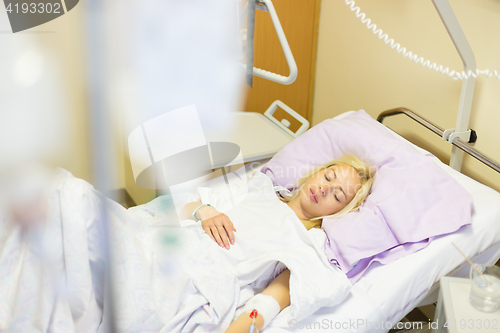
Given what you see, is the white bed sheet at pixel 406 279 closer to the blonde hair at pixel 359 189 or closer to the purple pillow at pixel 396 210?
the purple pillow at pixel 396 210

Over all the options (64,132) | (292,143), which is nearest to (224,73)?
(64,132)

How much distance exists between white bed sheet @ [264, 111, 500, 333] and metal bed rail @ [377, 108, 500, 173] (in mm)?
101

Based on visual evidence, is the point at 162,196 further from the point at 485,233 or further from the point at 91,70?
the point at 485,233

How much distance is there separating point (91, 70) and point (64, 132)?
37 millimetres

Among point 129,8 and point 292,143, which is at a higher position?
point 129,8

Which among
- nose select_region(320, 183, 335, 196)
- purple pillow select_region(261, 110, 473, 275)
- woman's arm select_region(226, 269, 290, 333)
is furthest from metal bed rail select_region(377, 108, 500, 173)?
woman's arm select_region(226, 269, 290, 333)

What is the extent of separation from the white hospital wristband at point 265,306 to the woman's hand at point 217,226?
0.17 metres

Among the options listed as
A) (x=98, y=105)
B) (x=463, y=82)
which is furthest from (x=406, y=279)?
(x=98, y=105)

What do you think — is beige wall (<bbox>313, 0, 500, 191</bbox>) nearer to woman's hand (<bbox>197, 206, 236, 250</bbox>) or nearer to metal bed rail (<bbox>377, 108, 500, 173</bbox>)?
metal bed rail (<bbox>377, 108, 500, 173</bbox>)

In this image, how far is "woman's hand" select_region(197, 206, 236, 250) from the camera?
107 centimetres

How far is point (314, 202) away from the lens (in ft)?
4.07

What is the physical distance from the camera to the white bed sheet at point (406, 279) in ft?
3.16

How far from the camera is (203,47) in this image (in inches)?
11.0

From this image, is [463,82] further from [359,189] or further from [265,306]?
[265,306]
